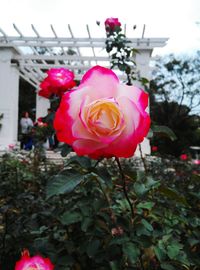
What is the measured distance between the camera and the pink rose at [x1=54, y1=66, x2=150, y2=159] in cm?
90

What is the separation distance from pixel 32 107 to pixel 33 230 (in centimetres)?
3122

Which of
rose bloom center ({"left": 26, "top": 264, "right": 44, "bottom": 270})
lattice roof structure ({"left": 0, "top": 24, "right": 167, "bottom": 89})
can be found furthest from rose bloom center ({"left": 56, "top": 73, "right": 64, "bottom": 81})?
A: lattice roof structure ({"left": 0, "top": 24, "right": 167, "bottom": 89})

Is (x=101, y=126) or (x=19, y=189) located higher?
(x=101, y=126)

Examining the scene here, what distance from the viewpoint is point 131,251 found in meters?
1.20

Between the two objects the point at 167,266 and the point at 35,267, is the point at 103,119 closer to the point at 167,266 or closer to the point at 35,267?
the point at 35,267

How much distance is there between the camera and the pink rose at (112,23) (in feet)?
9.27

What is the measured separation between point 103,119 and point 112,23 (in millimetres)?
2086

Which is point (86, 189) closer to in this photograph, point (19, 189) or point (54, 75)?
point (54, 75)

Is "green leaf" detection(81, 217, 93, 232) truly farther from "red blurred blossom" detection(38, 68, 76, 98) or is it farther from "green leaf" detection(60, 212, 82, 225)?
"red blurred blossom" detection(38, 68, 76, 98)

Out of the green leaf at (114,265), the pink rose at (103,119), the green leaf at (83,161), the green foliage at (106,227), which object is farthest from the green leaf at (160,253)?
the pink rose at (103,119)

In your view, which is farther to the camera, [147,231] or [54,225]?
[54,225]

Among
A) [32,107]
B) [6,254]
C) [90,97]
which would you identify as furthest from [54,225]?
[32,107]

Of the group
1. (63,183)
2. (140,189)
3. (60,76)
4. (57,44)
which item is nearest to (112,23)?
(60,76)

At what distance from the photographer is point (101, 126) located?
0.89 m
